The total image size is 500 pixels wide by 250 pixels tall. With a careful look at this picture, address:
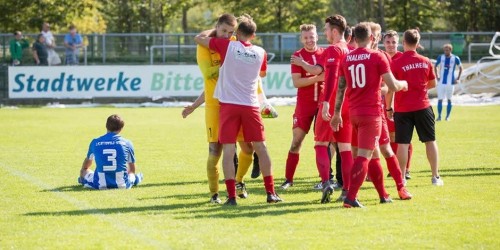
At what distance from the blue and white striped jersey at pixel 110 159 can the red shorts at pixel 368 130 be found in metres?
3.21

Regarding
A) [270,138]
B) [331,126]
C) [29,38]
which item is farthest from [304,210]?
[29,38]

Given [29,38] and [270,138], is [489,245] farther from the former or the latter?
[29,38]

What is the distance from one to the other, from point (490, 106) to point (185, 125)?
1161cm

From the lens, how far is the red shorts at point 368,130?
406 inches

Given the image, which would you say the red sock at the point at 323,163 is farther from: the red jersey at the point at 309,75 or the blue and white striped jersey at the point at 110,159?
the blue and white striped jersey at the point at 110,159

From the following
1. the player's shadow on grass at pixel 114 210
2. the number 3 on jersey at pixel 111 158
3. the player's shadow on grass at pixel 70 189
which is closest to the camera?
the player's shadow on grass at pixel 114 210

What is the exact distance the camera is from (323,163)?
1113 cm

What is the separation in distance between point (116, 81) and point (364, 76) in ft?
82.2

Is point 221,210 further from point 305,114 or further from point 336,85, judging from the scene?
point 305,114

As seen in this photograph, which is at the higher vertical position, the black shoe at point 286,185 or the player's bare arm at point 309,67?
the player's bare arm at point 309,67

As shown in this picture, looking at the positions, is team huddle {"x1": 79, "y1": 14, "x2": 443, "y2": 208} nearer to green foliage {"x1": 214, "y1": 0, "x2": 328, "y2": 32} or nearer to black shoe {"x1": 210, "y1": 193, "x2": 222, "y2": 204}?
black shoe {"x1": 210, "y1": 193, "x2": 222, "y2": 204}

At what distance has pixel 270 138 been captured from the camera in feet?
68.1

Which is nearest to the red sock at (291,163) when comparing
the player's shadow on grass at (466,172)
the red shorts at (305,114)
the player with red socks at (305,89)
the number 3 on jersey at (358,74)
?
the player with red socks at (305,89)

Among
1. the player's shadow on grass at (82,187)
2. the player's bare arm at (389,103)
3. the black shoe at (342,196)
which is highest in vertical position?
the player's bare arm at (389,103)
